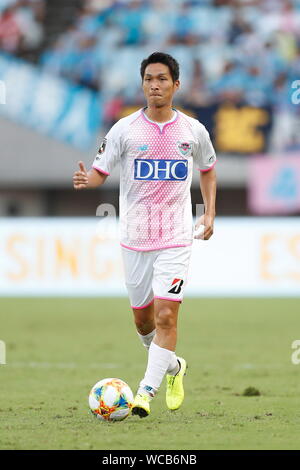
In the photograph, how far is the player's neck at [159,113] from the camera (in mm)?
6844

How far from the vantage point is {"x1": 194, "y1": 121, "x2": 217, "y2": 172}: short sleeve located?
7057 mm

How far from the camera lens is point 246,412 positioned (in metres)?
7.07

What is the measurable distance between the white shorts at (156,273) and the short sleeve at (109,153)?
622 mm

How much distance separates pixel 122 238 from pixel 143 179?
0.47 meters

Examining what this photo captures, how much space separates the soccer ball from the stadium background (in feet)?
36.3

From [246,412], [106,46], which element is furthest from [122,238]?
[106,46]

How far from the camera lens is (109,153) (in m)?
6.85

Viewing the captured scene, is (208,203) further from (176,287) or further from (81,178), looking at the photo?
(81,178)

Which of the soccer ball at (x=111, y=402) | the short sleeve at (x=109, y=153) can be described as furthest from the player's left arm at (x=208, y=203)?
the soccer ball at (x=111, y=402)

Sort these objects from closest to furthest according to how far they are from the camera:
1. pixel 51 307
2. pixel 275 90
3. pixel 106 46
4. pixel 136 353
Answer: pixel 136 353 → pixel 51 307 → pixel 275 90 → pixel 106 46

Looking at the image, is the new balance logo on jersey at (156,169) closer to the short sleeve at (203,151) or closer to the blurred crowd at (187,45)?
the short sleeve at (203,151)

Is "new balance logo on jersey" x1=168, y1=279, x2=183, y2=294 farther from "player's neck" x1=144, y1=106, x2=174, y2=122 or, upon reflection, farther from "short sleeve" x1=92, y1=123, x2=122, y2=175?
"player's neck" x1=144, y1=106, x2=174, y2=122

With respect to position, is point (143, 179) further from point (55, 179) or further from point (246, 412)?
point (55, 179)
